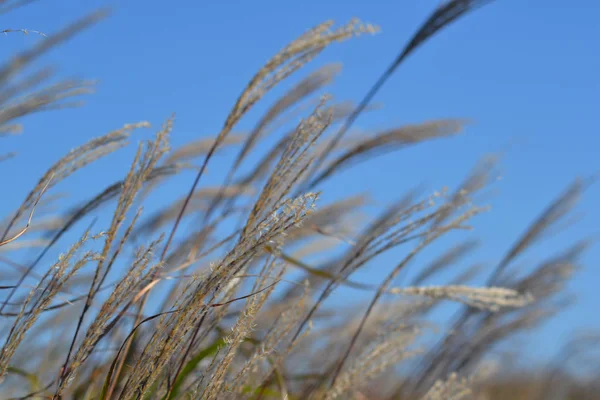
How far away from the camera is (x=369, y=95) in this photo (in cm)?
162

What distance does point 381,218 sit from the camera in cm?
226

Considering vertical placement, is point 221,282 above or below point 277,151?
below

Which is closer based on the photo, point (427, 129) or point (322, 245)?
point (427, 129)

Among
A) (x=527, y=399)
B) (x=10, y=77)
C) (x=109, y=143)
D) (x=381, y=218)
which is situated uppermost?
(x=10, y=77)

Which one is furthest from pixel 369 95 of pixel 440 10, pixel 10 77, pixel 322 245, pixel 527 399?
pixel 527 399

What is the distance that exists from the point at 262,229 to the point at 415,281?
210cm

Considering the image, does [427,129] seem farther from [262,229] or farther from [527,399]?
[527,399]

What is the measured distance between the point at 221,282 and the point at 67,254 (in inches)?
9.3

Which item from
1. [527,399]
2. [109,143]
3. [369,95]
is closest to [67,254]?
[109,143]

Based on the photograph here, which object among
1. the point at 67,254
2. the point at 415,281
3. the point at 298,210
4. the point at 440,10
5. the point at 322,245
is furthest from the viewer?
the point at 322,245

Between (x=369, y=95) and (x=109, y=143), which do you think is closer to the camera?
(x=109, y=143)

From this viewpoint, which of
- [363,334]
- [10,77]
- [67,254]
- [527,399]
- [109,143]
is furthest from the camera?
[527,399]

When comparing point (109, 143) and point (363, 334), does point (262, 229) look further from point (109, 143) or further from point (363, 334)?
point (363, 334)

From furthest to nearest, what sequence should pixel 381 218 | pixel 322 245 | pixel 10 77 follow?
pixel 322 245 → pixel 381 218 → pixel 10 77
